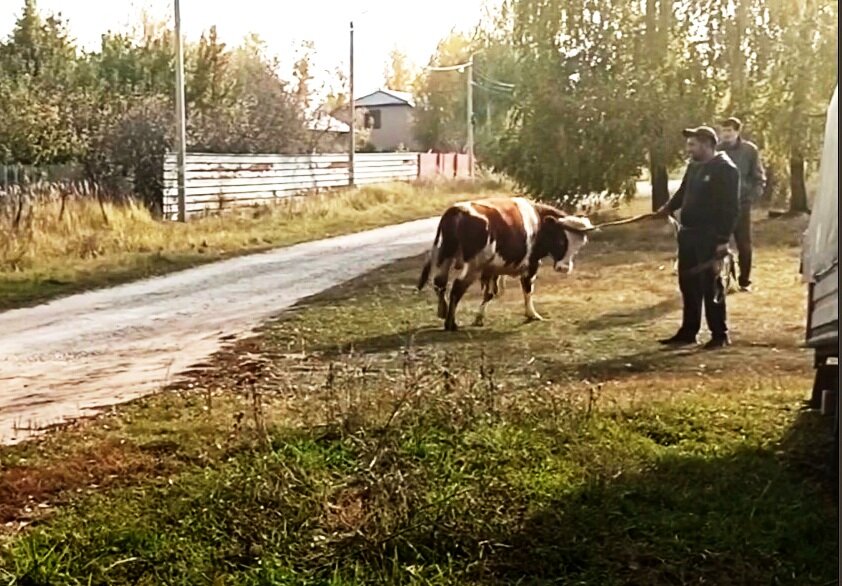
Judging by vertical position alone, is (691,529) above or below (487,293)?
below

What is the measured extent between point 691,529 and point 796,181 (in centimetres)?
98

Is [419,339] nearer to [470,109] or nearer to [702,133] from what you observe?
[470,109]

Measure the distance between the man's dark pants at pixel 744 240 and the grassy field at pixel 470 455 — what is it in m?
0.03

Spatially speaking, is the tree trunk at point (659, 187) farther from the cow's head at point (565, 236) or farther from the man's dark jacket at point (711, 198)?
the cow's head at point (565, 236)

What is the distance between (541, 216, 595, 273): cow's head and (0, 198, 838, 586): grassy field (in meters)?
0.05

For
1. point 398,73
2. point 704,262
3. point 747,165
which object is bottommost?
point 704,262

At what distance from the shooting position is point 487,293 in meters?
2.87

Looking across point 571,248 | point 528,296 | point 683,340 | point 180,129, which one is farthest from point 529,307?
point 180,129

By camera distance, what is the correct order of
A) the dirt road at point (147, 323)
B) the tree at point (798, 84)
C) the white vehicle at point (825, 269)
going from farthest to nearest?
the dirt road at point (147, 323)
the tree at point (798, 84)
the white vehicle at point (825, 269)

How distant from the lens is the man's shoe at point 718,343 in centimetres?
264

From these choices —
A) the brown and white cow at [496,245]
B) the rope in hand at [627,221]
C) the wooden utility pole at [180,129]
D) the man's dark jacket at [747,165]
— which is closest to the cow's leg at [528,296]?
the brown and white cow at [496,245]

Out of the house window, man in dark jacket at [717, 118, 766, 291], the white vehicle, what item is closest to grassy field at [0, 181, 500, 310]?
the house window

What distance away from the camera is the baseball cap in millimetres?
2635

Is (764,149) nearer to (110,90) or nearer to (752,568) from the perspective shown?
(752,568)
